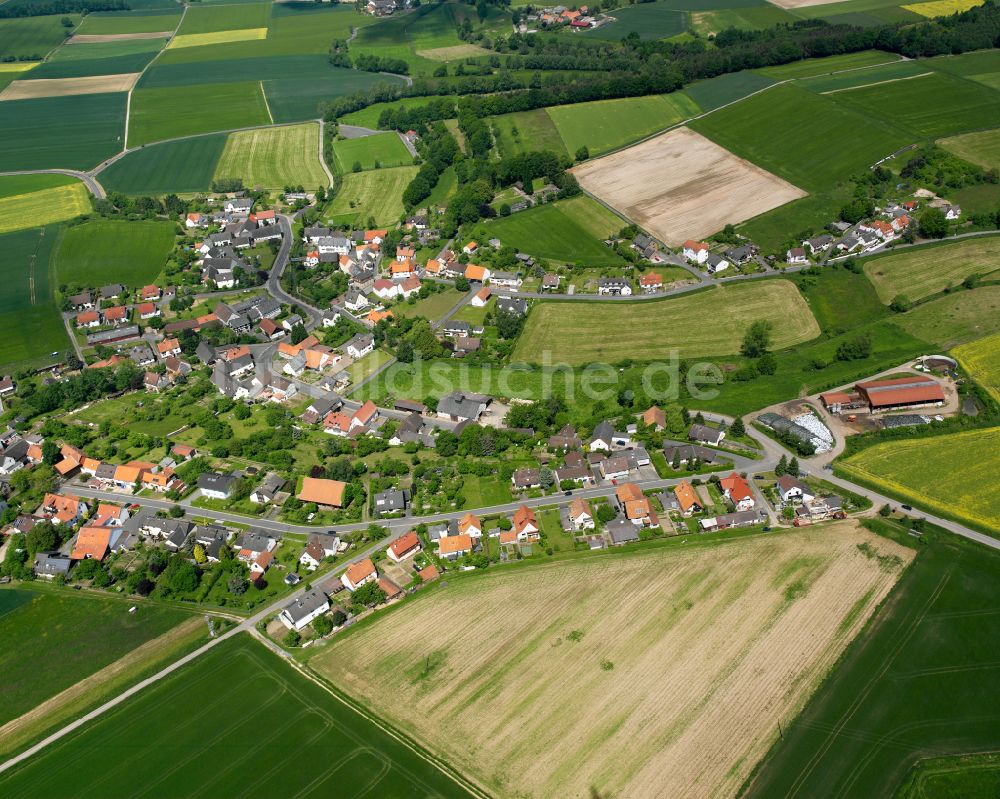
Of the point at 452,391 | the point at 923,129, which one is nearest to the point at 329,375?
the point at 452,391

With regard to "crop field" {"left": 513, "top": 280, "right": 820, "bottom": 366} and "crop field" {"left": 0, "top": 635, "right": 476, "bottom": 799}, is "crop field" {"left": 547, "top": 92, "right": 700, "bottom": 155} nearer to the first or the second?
"crop field" {"left": 513, "top": 280, "right": 820, "bottom": 366}

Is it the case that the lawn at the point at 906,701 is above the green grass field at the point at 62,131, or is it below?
below

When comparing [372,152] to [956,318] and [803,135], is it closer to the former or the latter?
[803,135]

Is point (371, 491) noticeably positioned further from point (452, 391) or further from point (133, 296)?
point (133, 296)

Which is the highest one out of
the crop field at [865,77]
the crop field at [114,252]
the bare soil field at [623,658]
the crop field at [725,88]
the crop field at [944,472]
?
the crop field at [865,77]

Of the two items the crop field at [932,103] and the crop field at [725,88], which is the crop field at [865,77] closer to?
the crop field at [932,103]

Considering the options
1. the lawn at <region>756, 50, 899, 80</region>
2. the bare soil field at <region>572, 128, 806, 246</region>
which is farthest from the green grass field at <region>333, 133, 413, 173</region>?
the lawn at <region>756, 50, 899, 80</region>

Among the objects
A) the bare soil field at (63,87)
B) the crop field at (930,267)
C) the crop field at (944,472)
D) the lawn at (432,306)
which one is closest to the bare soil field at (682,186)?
the crop field at (930,267)
